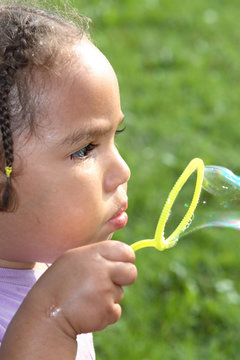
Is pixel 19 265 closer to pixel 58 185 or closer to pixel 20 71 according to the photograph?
pixel 58 185

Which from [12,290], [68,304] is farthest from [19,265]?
[68,304]

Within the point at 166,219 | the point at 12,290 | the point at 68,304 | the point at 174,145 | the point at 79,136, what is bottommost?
the point at 174,145

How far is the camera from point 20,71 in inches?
53.3

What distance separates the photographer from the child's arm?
132 cm

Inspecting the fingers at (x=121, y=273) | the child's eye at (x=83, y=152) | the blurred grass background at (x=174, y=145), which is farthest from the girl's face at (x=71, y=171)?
the blurred grass background at (x=174, y=145)

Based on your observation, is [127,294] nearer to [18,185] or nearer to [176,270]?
[176,270]

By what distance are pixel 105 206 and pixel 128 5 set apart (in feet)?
14.2

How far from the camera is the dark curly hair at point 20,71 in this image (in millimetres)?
1340

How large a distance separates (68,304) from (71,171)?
0.27 meters

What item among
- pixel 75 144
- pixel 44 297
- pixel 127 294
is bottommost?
pixel 127 294

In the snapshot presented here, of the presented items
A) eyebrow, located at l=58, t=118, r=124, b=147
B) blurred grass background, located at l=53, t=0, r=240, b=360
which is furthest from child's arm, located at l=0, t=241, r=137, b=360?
blurred grass background, located at l=53, t=0, r=240, b=360

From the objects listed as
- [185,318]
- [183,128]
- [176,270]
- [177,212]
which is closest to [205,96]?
[183,128]

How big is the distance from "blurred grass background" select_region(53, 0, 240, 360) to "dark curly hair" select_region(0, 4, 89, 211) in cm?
82

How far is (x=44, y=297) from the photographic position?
1.34 meters
